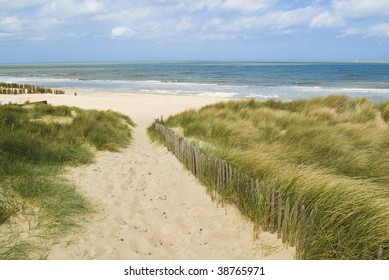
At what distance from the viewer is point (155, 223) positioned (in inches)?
181

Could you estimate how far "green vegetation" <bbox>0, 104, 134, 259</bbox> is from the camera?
3.75 m

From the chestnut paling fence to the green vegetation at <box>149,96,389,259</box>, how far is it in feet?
0.10

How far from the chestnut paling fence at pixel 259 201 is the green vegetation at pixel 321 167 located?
31 mm

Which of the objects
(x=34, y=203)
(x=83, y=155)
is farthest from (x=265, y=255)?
(x=83, y=155)

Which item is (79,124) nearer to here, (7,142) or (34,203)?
(7,142)

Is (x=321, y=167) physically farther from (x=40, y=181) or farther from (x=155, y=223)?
(x=40, y=181)

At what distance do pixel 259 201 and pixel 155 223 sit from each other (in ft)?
5.27

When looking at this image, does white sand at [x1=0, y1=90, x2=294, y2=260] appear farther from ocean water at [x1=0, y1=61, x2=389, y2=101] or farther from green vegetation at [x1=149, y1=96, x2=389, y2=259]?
ocean water at [x1=0, y1=61, x2=389, y2=101]

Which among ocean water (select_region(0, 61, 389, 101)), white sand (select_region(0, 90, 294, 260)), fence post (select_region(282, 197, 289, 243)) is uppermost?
ocean water (select_region(0, 61, 389, 101))

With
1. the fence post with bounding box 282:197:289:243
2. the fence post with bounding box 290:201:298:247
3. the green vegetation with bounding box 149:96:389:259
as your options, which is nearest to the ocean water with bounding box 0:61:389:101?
the green vegetation with bounding box 149:96:389:259

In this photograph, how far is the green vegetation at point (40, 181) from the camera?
375 centimetres

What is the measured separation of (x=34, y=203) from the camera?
14.4 feet

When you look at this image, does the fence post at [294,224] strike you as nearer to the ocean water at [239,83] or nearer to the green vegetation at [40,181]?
the green vegetation at [40,181]

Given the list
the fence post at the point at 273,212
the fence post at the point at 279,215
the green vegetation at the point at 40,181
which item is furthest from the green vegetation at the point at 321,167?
the green vegetation at the point at 40,181
